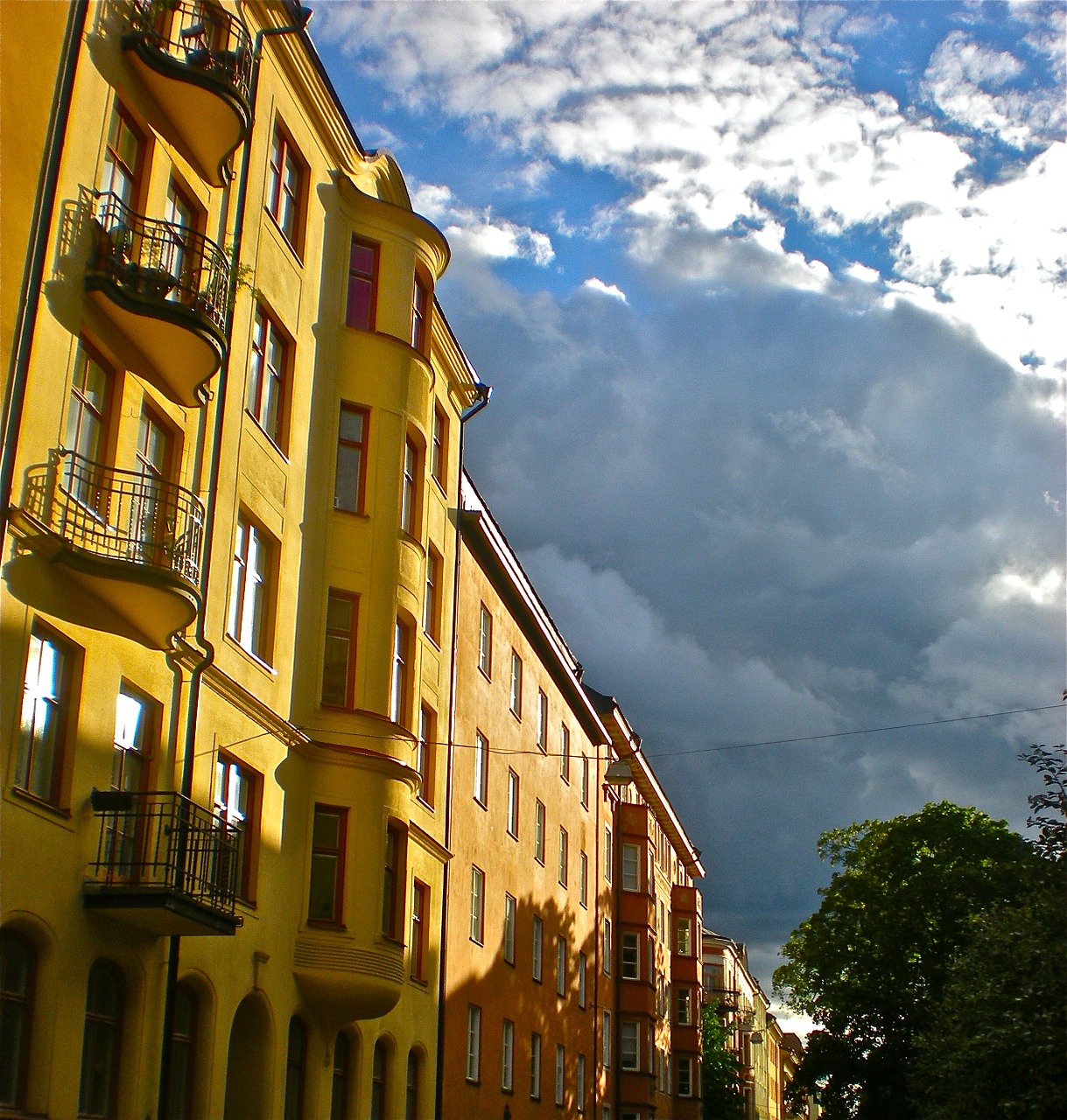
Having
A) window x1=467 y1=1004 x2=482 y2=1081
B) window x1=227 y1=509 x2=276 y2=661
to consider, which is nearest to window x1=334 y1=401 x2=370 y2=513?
window x1=227 y1=509 x2=276 y2=661

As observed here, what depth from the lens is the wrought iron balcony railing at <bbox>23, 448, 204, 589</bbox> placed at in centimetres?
1396

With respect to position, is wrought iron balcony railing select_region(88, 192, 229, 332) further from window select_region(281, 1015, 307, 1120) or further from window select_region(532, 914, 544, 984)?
window select_region(532, 914, 544, 984)

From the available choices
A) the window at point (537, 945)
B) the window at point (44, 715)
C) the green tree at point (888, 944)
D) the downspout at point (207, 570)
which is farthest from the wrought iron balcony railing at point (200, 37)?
the green tree at point (888, 944)

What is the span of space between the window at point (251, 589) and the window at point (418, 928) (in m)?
7.51

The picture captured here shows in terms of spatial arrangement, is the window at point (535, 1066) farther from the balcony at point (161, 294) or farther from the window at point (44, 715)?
the window at point (44, 715)

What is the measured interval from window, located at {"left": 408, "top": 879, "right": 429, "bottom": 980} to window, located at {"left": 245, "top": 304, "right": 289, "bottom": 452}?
9.37 meters

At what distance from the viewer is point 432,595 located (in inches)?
1114

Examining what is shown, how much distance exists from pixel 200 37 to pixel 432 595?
43.0ft

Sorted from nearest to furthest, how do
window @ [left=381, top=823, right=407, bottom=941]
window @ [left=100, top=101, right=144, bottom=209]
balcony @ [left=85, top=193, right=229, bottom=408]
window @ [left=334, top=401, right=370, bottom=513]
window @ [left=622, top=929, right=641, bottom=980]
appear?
1. balcony @ [left=85, top=193, right=229, bottom=408]
2. window @ [left=100, top=101, right=144, bottom=209]
3. window @ [left=381, top=823, right=407, bottom=941]
4. window @ [left=334, top=401, right=370, bottom=513]
5. window @ [left=622, top=929, right=641, bottom=980]

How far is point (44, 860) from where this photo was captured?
13.6 metres

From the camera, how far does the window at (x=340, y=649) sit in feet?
71.7

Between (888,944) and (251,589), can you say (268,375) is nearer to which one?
(251,589)

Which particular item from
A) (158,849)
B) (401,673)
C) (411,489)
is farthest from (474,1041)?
(158,849)

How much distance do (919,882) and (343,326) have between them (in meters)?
34.2
